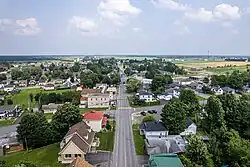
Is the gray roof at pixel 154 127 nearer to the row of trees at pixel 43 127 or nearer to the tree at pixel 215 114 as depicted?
the tree at pixel 215 114

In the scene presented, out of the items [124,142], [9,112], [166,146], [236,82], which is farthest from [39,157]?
[236,82]

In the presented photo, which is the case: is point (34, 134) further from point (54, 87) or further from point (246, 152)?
point (54, 87)

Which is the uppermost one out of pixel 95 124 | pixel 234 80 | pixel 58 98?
pixel 234 80

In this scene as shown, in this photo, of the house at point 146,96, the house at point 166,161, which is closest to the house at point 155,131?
the house at point 166,161

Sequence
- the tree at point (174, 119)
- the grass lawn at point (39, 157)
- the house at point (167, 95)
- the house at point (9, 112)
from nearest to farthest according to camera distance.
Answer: the grass lawn at point (39, 157) → the tree at point (174, 119) → the house at point (9, 112) → the house at point (167, 95)

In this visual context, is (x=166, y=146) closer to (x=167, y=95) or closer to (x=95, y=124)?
(x=95, y=124)

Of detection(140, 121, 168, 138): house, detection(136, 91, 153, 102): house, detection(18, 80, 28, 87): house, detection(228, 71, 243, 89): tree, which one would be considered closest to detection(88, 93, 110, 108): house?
detection(136, 91, 153, 102): house
